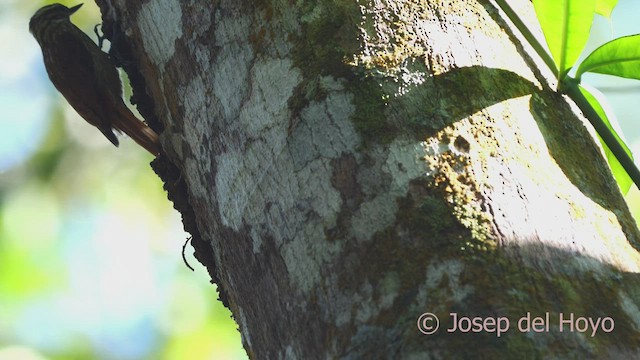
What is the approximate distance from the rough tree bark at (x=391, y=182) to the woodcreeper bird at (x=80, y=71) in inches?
103

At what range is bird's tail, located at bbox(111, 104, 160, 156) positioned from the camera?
→ 4.17 metres

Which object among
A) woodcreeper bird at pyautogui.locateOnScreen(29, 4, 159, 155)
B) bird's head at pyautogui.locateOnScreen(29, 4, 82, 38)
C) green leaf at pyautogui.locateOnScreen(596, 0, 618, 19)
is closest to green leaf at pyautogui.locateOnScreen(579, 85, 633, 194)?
green leaf at pyautogui.locateOnScreen(596, 0, 618, 19)

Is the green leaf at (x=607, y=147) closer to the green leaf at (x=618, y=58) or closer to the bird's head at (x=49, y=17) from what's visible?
the green leaf at (x=618, y=58)

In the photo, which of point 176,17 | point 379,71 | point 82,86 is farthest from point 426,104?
point 82,86

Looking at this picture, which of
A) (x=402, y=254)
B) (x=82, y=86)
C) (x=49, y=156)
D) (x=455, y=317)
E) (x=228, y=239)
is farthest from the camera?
(x=49, y=156)

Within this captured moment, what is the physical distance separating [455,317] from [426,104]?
47cm

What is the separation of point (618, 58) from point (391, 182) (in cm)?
84

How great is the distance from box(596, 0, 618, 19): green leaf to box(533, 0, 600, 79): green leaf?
0.97 feet

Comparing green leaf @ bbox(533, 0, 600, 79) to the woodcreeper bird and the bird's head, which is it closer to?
the woodcreeper bird

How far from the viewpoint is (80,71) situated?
14.9 feet

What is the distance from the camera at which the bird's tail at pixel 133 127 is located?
4.17 metres

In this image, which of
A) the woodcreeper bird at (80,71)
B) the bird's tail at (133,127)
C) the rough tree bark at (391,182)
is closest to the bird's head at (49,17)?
the woodcreeper bird at (80,71)

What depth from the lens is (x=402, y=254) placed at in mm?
1391

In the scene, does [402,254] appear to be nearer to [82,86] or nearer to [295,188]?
[295,188]
